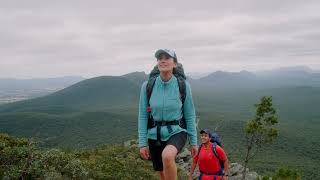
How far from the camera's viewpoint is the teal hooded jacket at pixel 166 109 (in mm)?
5824

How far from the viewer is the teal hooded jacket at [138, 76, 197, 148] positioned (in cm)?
582

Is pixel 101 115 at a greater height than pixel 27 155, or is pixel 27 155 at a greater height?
pixel 27 155

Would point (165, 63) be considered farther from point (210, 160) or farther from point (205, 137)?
point (210, 160)

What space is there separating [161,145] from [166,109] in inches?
23.5

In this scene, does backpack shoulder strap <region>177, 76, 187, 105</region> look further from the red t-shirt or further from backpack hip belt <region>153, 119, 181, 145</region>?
the red t-shirt

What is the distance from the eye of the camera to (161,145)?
604cm

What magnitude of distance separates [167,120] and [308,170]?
235 ft

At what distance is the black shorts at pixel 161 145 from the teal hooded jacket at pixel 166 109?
0.06 m

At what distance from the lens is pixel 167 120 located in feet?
19.4

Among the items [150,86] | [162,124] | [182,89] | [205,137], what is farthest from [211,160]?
[150,86]

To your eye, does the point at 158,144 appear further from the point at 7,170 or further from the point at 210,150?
the point at 7,170

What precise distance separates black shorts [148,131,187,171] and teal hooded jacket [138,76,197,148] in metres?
0.06

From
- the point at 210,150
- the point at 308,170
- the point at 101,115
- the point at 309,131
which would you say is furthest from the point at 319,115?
the point at 210,150

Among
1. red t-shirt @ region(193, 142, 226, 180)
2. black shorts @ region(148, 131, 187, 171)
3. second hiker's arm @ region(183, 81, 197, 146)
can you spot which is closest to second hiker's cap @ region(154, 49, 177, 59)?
second hiker's arm @ region(183, 81, 197, 146)
